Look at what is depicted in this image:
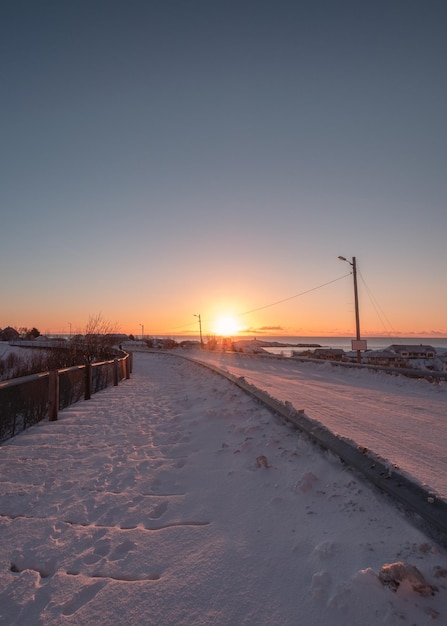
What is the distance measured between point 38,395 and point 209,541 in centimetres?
639

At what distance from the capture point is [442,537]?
8.66 feet

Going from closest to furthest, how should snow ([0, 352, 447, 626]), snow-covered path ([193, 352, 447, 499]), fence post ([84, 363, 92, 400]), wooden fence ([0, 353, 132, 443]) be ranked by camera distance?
snow ([0, 352, 447, 626]) < snow-covered path ([193, 352, 447, 499]) < wooden fence ([0, 353, 132, 443]) < fence post ([84, 363, 92, 400])

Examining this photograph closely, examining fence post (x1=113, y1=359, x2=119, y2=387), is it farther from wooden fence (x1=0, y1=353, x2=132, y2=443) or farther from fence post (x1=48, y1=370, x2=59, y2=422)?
fence post (x1=48, y1=370, x2=59, y2=422)

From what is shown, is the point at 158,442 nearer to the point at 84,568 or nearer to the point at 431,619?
the point at 84,568

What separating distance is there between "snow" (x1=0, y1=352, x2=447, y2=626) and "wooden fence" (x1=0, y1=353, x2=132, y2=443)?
48.5 inches

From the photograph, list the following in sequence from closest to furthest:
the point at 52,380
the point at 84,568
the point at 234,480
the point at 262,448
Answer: the point at 84,568
the point at 234,480
the point at 262,448
the point at 52,380

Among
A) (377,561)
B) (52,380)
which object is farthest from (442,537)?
(52,380)

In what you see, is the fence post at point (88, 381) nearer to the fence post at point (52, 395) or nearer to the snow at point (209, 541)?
the fence post at point (52, 395)

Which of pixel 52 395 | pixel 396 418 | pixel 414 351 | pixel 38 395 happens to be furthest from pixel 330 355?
pixel 38 395

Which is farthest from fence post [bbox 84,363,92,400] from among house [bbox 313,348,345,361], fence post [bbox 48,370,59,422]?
house [bbox 313,348,345,361]

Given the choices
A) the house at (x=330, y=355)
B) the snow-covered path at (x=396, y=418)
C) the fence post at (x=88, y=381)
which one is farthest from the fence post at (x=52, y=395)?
the house at (x=330, y=355)

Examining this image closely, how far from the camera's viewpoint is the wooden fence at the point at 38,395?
7.30 meters

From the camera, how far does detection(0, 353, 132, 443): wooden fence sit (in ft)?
24.0

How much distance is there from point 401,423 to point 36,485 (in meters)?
5.74
